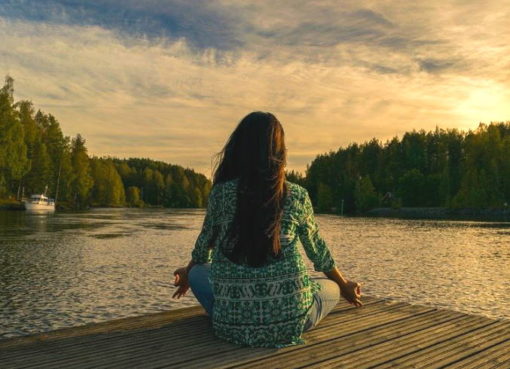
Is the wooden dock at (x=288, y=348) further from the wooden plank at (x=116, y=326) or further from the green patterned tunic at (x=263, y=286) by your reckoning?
the green patterned tunic at (x=263, y=286)

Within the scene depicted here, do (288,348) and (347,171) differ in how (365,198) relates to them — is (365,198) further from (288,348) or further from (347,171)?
(288,348)

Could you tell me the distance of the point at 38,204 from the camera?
76.7 m

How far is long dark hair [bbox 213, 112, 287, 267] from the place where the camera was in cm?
421

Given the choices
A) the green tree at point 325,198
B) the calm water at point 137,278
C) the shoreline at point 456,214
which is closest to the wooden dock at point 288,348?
the calm water at point 137,278

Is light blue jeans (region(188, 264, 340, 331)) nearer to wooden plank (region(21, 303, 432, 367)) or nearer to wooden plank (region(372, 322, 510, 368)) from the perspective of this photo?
wooden plank (region(21, 303, 432, 367))

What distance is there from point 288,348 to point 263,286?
0.72 metres

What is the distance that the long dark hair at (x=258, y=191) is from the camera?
4.21 m

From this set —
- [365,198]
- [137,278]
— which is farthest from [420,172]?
[137,278]

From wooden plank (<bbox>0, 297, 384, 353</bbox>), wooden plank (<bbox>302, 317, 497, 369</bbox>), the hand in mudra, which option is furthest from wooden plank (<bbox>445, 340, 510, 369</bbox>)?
wooden plank (<bbox>0, 297, 384, 353</bbox>)

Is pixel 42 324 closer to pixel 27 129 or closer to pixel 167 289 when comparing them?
pixel 167 289

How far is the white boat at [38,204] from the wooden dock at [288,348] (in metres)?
75.8

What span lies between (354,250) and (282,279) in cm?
2413

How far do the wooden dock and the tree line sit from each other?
345 ft

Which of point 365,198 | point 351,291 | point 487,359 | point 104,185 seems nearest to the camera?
point 487,359
